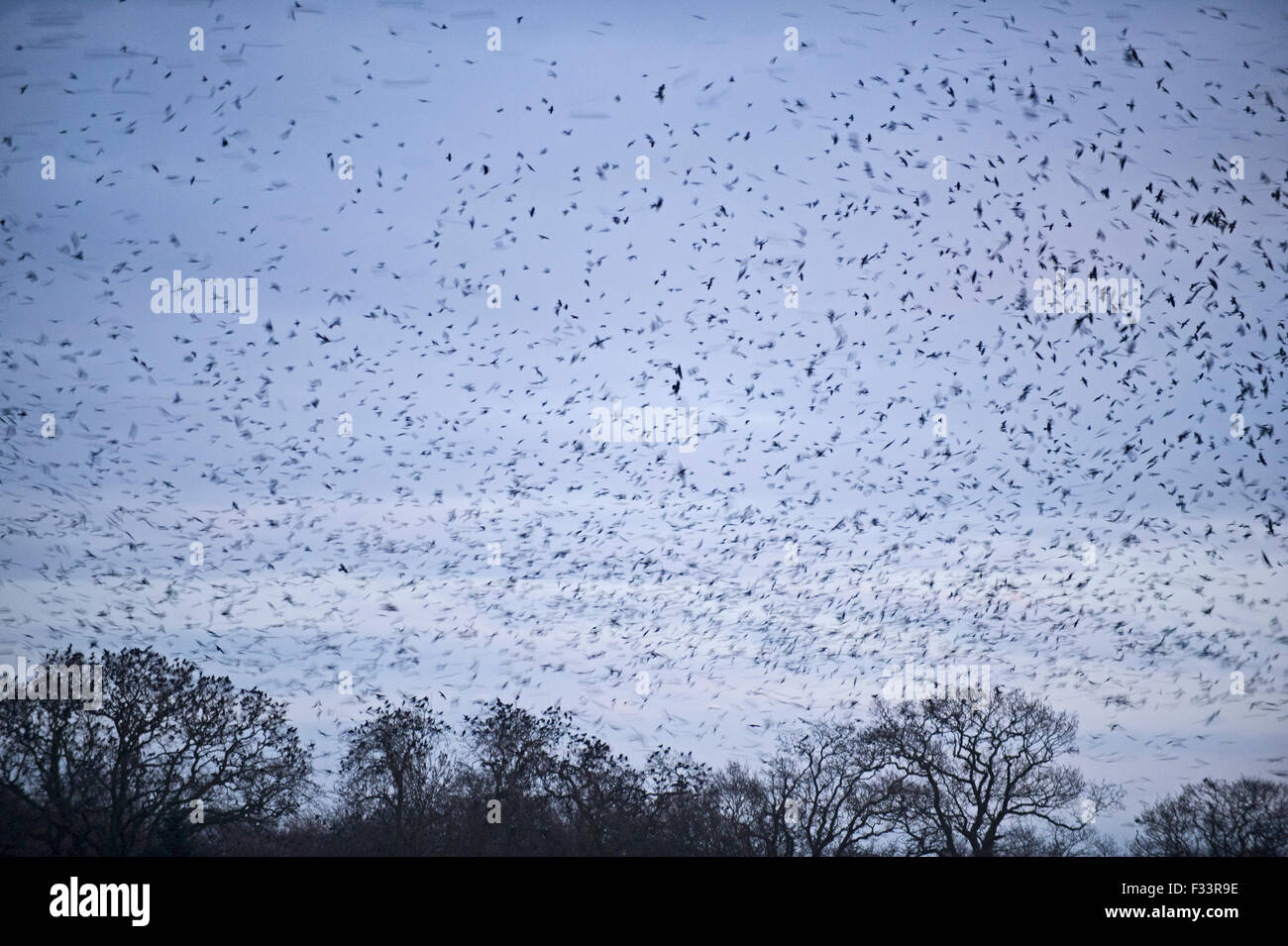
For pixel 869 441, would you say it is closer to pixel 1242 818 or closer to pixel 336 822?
pixel 1242 818

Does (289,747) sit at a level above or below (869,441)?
below

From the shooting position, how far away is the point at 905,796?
36.0 ft
